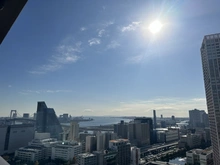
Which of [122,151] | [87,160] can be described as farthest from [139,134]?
[87,160]

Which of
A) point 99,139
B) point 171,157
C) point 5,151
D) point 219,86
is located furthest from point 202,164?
point 5,151

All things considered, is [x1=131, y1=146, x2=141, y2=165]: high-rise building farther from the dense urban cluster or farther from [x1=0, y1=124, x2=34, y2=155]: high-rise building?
[x1=0, y1=124, x2=34, y2=155]: high-rise building

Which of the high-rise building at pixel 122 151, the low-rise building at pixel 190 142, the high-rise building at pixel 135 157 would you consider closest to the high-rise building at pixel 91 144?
the high-rise building at pixel 122 151

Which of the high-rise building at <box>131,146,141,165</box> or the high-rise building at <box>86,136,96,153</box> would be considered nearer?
the high-rise building at <box>131,146,141,165</box>

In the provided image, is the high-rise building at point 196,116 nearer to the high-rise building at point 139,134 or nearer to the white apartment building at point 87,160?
the high-rise building at point 139,134

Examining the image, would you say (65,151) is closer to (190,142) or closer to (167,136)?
(190,142)

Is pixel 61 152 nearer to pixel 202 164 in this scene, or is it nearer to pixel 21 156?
pixel 21 156

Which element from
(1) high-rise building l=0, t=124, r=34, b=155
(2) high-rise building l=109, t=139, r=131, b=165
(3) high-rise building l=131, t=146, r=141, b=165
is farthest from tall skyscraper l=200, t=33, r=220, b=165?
(1) high-rise building l=0, t=124, r=34, b=155

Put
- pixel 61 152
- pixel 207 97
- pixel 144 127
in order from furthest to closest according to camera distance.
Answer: pixel 144 127 < pixel 61 152 < pixel 207 97
